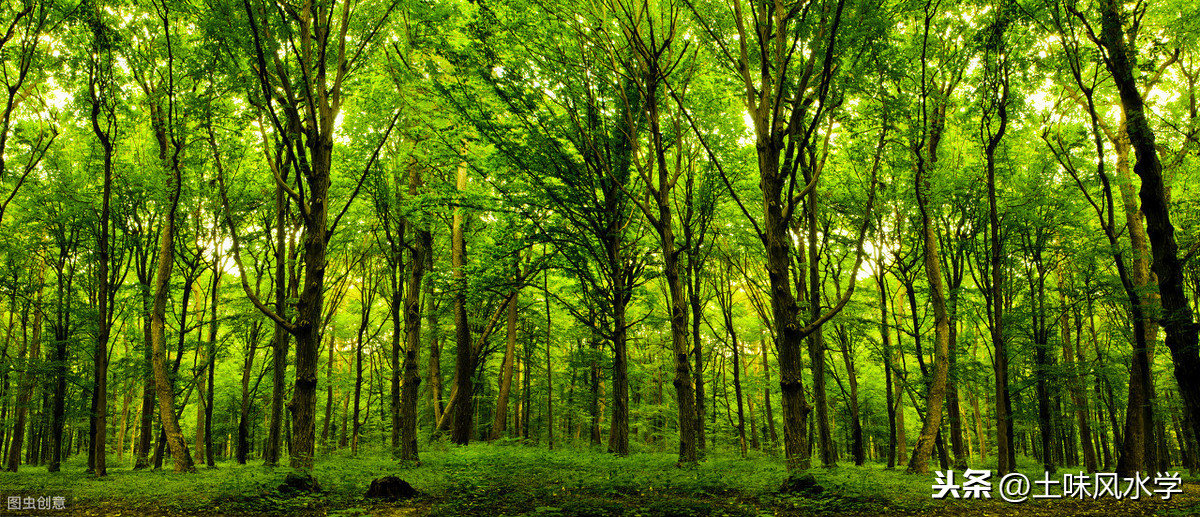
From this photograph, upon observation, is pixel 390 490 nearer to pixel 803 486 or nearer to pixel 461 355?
pixel 803 486

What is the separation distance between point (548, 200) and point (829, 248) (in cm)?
953

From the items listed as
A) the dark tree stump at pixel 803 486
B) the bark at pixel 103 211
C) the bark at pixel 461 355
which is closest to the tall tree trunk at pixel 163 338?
the bark at pixel 103 211

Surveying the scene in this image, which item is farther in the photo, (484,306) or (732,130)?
(484,306)

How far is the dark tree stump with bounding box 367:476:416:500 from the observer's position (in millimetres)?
7712

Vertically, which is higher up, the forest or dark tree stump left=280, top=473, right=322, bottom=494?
the forest

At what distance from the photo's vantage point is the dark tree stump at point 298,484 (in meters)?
7.42

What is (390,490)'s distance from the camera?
7.79m

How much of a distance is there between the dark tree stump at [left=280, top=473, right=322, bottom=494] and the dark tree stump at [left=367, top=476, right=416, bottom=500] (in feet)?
2.52

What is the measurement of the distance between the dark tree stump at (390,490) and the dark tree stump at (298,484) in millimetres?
768

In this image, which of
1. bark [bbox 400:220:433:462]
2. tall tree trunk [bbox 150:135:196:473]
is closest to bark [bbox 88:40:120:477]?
tall tree trunk [bbox 150:135:196:473]

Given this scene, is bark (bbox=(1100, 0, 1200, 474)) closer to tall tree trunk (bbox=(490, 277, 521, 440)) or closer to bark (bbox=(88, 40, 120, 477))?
tall tree trunk (bbox=(490, 277, 521, 440))

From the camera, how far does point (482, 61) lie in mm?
11938

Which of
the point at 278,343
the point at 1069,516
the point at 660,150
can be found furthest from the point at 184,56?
the point at 1069,516

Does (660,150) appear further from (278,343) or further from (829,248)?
(278,343)
